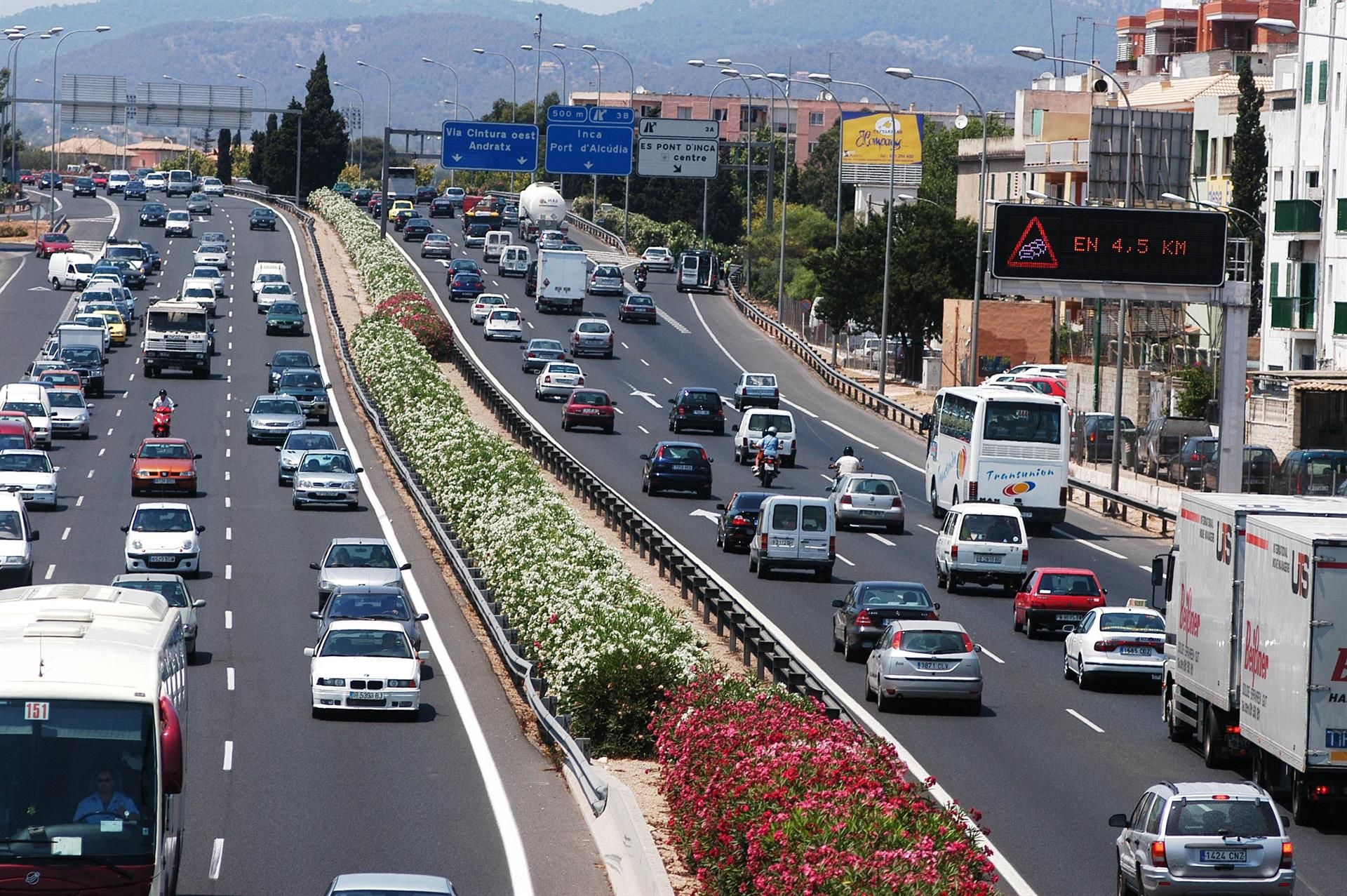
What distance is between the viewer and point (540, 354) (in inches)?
2926

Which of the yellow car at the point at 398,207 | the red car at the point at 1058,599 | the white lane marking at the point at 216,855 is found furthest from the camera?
the yellow car at the point at 398,207

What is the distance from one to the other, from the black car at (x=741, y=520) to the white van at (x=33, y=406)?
22347 mm

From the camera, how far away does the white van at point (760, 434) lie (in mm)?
56469

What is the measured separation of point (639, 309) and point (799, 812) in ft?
248

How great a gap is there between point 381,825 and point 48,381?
44593 millimetres

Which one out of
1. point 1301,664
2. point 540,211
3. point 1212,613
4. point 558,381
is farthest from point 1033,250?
point 540,211

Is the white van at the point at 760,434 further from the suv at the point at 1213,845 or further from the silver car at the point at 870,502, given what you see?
the suv at the point at 1213,845

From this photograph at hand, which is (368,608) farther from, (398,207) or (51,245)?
(398,207)

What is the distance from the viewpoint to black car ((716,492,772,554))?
139 feet

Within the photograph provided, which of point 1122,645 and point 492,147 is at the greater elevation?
point 492,147

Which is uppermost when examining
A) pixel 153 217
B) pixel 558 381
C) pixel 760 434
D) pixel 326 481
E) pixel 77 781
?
pixel 153 217

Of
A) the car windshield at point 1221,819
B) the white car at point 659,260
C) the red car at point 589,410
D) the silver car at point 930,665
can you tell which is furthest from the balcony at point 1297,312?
the car windshield at point 1221,819

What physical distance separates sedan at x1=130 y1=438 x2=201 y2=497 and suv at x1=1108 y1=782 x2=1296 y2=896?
34363 mm

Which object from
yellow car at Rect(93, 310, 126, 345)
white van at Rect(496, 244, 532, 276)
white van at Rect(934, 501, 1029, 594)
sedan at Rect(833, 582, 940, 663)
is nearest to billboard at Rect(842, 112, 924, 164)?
white van at Rect(496, 244, 532, 276)
